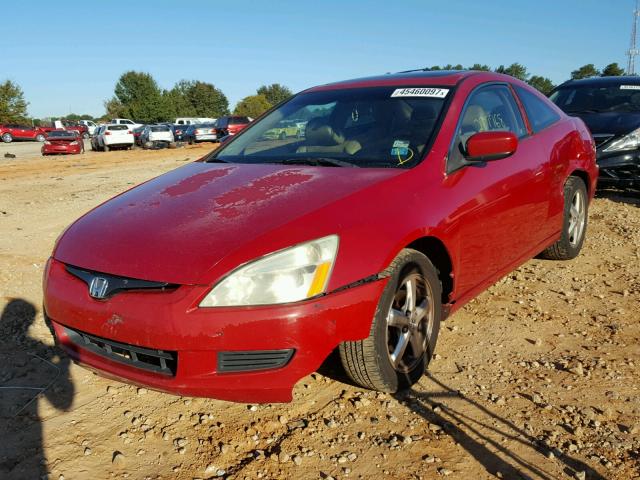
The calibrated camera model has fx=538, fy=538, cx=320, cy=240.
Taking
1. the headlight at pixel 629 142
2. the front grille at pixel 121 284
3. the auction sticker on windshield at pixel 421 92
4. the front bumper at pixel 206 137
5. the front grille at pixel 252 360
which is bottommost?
the front bumper at pixel 206 137

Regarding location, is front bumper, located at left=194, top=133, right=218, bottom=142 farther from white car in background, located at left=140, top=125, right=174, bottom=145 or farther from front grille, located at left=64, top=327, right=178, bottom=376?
front grille, located at left=64, top=327, right=178, bottom=376

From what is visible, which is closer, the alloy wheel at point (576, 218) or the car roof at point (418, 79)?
the car roof at point (418, 79)

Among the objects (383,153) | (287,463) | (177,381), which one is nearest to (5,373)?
(177,381)

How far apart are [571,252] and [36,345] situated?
13.8ft

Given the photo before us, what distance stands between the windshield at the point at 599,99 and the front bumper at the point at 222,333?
6.72 m

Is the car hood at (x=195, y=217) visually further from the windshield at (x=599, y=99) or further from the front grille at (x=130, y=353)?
the windshield at (x=599, y=99)

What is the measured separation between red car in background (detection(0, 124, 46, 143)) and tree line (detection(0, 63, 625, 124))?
19415mm

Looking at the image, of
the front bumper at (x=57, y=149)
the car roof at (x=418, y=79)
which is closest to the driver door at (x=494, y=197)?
the car roof at (x=418, y=79)

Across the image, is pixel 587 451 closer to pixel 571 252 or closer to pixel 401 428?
pixel 401 428

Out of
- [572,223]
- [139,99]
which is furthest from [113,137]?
[139,99]

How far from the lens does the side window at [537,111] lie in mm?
4039

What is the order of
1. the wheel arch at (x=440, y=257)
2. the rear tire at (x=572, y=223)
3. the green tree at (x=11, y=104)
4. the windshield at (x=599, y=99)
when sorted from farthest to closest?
the green tree at (x=11, y=104) < the windshield at (x=599, y=99) < the rear tire at (x=572, y=223) < the wheel arch at (x=440, y=257)

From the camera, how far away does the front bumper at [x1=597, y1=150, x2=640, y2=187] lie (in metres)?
6.70

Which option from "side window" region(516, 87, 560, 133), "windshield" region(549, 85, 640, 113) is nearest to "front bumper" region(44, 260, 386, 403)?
"side window" region(516, 87, 560, 133)
